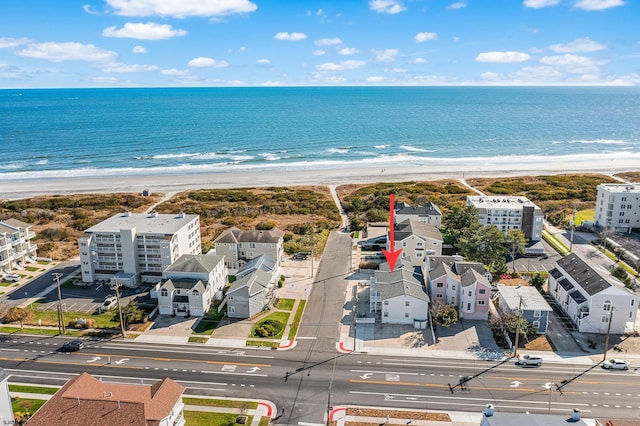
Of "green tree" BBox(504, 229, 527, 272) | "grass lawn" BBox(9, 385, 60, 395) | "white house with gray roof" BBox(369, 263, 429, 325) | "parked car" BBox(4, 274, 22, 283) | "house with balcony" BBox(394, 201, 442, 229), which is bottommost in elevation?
"grass lawn" BBox(9, 385, 60, 395)

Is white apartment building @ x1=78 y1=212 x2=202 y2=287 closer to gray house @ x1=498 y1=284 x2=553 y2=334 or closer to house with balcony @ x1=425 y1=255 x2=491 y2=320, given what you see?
house with balcony @ x1=425 y1=255 x2=491 y2=320

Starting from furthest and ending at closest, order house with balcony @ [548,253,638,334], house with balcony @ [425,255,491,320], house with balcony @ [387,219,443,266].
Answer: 1. house with balcony @ [387,219,443,266]
2. house with balcony @ [425,255,491,320]
3. house with balcony @ [548,253,638,334]

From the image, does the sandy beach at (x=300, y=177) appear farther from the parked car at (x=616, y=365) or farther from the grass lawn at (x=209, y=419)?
the grass lawn at (x=209, y=419)

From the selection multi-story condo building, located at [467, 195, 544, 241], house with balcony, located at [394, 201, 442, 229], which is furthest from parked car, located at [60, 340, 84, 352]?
multi-story condo building, located at [467, 195, 544, 241]

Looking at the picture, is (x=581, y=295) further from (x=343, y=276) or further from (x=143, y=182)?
(x=143, y=182)

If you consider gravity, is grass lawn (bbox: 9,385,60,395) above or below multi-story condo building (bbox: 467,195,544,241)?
below

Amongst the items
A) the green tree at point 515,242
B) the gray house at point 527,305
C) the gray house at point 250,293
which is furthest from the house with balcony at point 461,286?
the gray house at point 250,293
